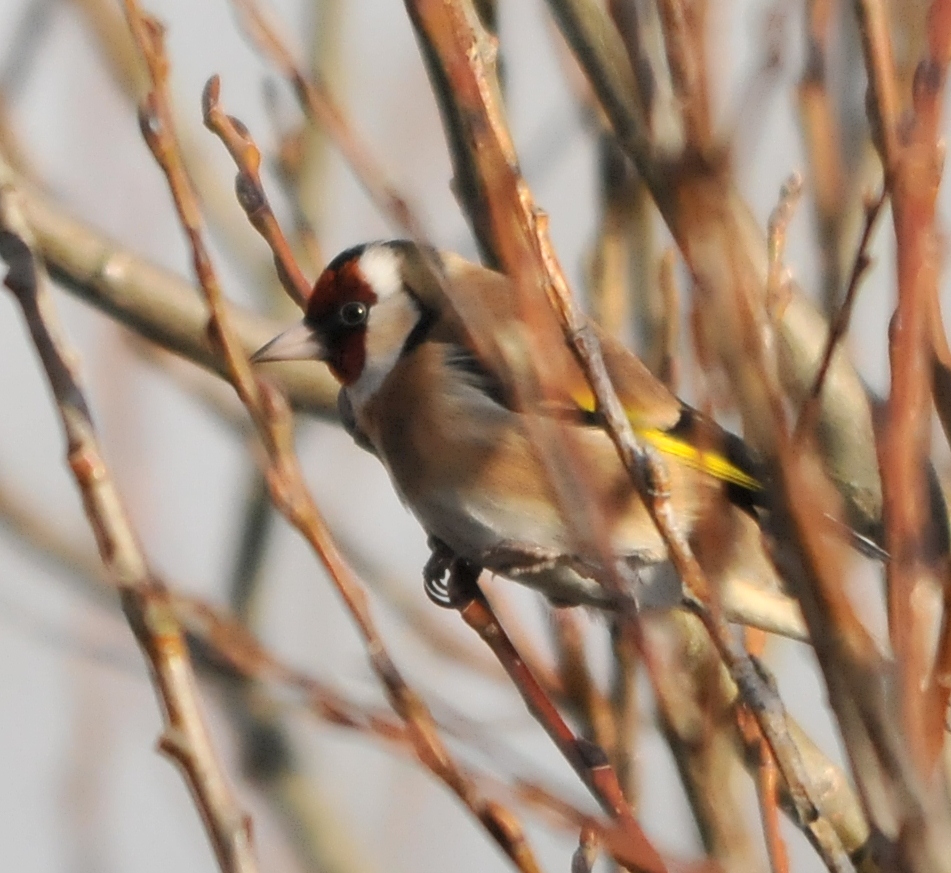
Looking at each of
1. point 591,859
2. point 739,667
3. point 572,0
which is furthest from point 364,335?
point 739,667

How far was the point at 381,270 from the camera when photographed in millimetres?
2732

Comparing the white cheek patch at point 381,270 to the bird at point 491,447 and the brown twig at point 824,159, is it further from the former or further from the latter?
the brown twig at point 824,159

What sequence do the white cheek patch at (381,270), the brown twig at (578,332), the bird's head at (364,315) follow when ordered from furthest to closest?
1. the white cheek patch at (381,270)
2. the bird's head at (364,315)
3. the brown twig at (578,332)

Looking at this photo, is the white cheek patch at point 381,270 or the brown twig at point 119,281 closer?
the brown twig at point 119,281

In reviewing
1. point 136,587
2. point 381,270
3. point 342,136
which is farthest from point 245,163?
point 381,270

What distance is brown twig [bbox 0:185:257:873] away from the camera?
1101mm

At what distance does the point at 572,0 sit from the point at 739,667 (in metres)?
1.13

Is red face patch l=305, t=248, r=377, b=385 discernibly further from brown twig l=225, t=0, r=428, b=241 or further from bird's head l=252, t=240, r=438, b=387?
brown twig l=225, t=0, r=428, b=241

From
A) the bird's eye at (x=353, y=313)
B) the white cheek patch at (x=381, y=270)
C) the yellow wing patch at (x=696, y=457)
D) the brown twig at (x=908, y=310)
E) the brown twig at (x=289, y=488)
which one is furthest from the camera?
the white cheek patch at (x=381, y=270)

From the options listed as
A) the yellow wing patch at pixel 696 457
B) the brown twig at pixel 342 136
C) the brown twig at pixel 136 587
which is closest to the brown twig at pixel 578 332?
the brown twig at pixel 342 136

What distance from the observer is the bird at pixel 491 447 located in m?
2.27

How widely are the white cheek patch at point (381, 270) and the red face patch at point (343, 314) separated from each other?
0.01 meters

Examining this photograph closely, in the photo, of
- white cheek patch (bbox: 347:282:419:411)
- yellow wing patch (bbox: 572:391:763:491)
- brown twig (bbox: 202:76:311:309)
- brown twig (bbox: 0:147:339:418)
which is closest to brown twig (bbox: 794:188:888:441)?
brown twig (bbox: 202:76:311:309)

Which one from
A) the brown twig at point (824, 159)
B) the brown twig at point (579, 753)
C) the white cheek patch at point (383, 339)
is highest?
the white cheek patch at point (383, 339)
